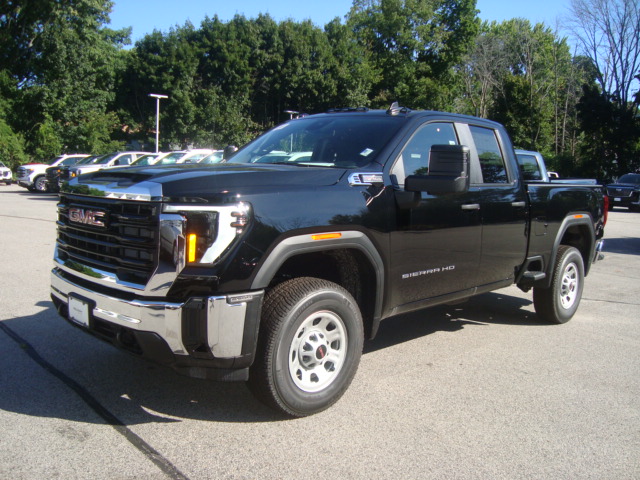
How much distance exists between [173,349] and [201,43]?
162ft

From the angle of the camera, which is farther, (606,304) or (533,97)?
(533,97)

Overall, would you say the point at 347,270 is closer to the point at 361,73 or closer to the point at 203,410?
the point at 203,410

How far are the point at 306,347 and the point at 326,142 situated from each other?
172cm

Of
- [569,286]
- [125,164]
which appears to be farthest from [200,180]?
[125,164]

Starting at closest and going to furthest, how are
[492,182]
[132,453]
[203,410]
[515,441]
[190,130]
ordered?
[132,453]
[515,441]
[203,410]
[492,182]
[190,130]

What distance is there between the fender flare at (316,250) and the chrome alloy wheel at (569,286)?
9.89 ft

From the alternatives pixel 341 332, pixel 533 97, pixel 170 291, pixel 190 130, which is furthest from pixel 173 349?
pixel 533 97

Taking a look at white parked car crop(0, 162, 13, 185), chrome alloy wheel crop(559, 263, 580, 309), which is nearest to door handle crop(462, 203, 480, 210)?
chrome alloy wheel crop(559, 263, 580, 309)

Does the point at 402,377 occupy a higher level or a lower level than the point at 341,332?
lower

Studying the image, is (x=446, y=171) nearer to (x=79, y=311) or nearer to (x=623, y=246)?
(x=79, y=311)

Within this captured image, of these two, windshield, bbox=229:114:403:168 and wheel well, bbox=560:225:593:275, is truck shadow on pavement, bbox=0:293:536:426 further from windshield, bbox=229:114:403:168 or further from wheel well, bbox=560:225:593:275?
wheel well, bbox=560:225:593:275

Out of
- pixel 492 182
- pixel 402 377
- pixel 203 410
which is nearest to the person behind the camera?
pixel 203 410

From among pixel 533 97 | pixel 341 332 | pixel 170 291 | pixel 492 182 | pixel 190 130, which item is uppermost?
pixel 533 97

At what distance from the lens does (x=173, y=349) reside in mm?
3170
